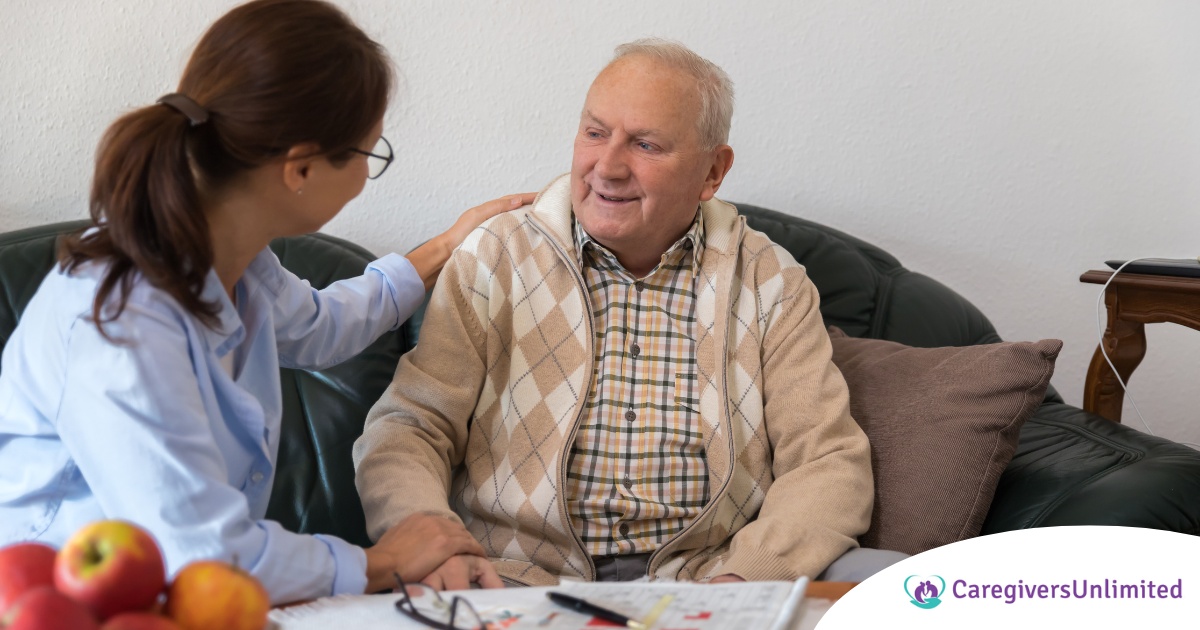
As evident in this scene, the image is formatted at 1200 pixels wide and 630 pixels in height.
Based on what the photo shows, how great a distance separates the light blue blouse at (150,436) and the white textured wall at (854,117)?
1.00m

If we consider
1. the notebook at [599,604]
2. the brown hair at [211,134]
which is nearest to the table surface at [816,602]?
the notebook at [599,604]

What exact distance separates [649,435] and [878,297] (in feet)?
2.58

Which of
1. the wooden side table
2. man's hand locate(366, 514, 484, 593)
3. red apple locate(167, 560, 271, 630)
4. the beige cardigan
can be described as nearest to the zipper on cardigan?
the beige cardigan

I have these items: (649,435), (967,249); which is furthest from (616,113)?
(967,249)

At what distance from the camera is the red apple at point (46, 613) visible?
63 centimetres

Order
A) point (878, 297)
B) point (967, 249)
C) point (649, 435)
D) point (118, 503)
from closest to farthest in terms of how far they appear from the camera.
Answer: point (118, 503) < point (649, 435) < point (878, 297) < point (967, 249)

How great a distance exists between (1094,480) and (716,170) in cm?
81

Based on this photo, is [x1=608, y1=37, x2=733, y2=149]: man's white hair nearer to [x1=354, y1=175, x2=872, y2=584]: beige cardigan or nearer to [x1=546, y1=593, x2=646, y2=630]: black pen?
[x1=354, y1=175, x2=872, y2=584]: beige cardigan

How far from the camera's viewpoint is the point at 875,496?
1760 mm

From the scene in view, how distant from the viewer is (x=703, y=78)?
1.77 meters

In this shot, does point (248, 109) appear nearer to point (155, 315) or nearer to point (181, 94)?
point (181, 94)

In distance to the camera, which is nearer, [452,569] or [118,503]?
[118,503]

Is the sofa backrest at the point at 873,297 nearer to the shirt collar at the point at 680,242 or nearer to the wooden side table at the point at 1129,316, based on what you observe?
the wooden side table at the point at 1129,316

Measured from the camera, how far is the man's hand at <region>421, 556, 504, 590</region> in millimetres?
1298
